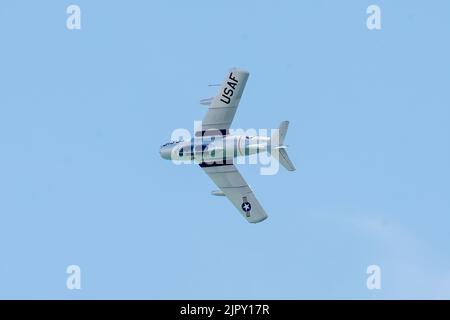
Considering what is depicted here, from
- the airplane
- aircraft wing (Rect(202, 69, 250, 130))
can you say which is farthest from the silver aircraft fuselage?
aircraft wing (Rect(202, 69, 250, 130))

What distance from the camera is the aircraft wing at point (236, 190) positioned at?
10031 cm

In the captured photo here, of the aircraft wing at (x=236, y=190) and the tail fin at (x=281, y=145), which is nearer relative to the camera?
the tail fin at (x=281, y=145)

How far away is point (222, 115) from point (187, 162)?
18.3 ft

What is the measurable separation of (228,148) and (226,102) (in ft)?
14.1

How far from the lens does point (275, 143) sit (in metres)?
93.9

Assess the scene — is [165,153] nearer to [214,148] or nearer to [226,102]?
[214,148]

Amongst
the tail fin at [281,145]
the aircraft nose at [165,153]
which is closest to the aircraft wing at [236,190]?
the aircraft nose at [165,153]

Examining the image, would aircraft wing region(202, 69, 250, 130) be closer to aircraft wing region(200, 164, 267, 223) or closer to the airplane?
the airplane

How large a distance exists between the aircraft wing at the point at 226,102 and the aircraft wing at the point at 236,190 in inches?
177

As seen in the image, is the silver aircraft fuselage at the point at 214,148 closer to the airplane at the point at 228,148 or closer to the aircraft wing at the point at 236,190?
the airplane at the point at 228,148

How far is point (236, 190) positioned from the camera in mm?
101000
